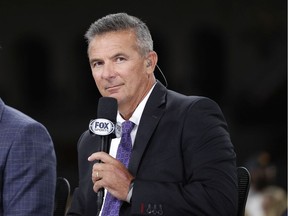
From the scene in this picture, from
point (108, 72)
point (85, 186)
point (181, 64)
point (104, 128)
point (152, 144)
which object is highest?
point (108, 72)

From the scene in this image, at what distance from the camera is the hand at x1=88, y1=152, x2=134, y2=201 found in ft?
7.60

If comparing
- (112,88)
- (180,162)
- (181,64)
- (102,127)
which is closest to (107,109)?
(102,127)

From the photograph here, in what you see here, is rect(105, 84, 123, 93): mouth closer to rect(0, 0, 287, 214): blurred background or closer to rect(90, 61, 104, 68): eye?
rect(90, 61, 104, 68): eye

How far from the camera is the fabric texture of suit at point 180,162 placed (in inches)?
93.8

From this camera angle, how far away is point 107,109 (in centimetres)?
239

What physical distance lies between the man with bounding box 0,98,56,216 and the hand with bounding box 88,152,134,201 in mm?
210

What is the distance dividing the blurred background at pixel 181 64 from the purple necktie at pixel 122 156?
9649 millimetres

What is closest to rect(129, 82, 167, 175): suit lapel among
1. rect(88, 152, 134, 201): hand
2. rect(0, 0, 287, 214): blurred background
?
rect(88, 152, 134, 201): hand

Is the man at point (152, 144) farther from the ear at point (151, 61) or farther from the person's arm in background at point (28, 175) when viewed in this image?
the person's arm in background at point (28, 175)

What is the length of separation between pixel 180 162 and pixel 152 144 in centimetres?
12

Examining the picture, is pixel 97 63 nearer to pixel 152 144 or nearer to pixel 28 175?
pixel 152 144

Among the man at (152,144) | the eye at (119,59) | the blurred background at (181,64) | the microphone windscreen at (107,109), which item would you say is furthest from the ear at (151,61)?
the blurred background at (181,64)

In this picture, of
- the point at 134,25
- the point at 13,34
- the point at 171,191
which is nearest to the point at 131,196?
the point at 171,191

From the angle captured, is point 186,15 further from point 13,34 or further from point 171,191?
point 171,191
